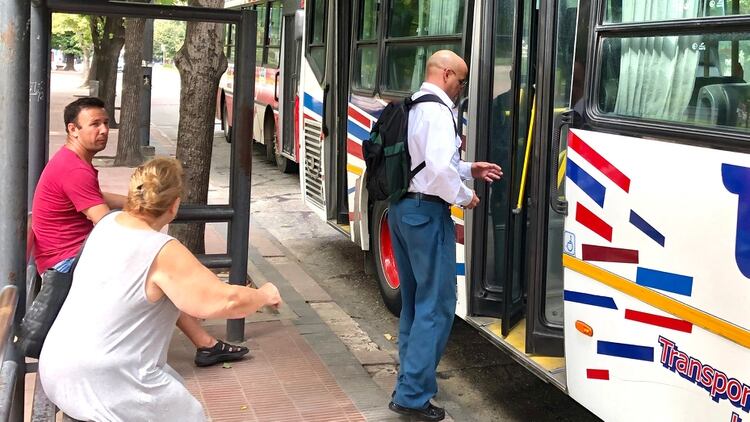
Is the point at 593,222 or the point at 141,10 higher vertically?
the point at 141,10

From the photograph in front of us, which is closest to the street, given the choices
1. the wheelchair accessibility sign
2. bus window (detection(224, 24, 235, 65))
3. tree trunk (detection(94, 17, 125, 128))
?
the wheelchair accessibility sign

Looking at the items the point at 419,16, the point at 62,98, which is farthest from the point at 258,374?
the point at 62,98

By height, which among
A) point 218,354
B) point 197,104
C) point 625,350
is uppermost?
point 197,104

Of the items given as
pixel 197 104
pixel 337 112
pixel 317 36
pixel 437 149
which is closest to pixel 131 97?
pixel 317 36

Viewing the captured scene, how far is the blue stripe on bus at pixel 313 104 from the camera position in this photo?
852cm

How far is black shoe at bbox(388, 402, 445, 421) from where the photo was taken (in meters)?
4.77

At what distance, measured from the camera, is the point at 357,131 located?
24.3 feet

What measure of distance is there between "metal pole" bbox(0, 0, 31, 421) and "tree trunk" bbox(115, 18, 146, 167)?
11824mm

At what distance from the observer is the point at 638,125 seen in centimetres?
369

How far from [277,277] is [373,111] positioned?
1892mm

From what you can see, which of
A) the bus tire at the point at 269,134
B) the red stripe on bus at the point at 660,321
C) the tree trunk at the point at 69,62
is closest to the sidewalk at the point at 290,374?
the red stripe on bus at the point at 660,321

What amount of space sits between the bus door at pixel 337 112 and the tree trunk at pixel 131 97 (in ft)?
25.7

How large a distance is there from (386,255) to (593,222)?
133 inches

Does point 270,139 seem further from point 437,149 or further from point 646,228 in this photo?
point 646,228
